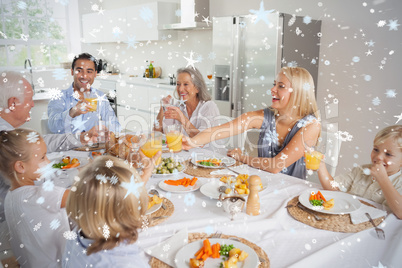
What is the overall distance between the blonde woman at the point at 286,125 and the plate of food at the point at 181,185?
0.41m

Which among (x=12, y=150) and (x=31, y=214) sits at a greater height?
(x=12, y=150)

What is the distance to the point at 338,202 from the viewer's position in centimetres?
124

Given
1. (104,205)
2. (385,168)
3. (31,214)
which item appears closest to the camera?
(104,205)

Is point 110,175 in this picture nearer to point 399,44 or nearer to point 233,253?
point 233,253

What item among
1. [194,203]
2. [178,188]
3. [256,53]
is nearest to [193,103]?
[256,53]

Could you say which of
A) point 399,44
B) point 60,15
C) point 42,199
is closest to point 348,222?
point 42,199

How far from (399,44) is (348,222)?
227 centimetres

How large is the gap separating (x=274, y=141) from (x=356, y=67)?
5.28 feet

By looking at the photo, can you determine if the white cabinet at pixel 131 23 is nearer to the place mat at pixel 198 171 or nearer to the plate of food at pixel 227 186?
the place mat at pixel 198 171

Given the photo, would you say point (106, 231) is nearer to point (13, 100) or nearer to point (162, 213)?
point (162, 213)

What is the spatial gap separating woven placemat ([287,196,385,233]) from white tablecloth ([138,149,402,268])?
2 cm

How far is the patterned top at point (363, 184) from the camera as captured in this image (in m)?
1.36

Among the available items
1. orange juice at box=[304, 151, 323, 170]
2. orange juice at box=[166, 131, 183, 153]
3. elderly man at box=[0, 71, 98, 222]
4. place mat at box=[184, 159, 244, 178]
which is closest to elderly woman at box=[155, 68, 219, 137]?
orange juice at box=[166, 131, 183, 153]

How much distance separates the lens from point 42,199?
41.8 inches
